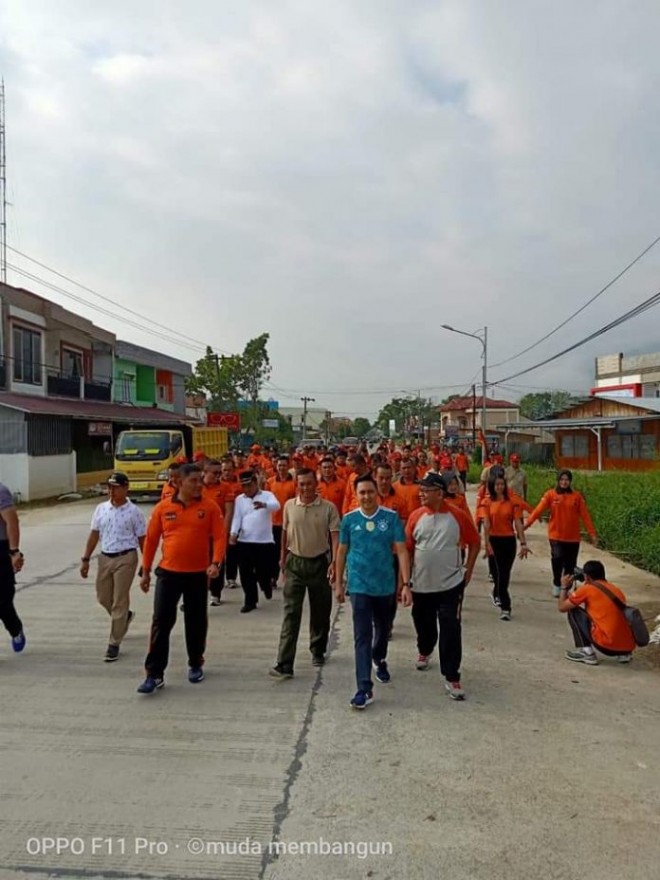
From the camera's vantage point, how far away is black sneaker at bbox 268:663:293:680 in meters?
5.31

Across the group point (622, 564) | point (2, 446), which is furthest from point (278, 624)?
point (2, 446)

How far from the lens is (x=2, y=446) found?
21156 millimetres

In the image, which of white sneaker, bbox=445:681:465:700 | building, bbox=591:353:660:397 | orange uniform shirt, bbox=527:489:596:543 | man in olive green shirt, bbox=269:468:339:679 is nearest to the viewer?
white sneaker, bbox=445:681:465:700

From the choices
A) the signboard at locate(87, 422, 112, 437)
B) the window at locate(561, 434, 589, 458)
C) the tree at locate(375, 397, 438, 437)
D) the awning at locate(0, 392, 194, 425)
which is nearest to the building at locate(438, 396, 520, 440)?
the tree at locate(375, 397, 438, 437)

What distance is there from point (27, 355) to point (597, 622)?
80.8 ft

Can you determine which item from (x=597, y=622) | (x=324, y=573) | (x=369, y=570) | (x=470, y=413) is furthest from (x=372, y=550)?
(x=470, y=413)

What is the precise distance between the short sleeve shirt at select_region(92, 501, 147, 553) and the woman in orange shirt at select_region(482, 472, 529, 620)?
3653 millimetres

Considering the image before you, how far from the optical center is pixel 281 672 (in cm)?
532

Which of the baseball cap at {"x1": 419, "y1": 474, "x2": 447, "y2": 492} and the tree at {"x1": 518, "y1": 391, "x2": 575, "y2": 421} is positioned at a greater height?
the tree at {"x1": 518, "y1": 391, "x2": 575, "y2": 421}

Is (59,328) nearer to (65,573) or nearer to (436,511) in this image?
(65,573)

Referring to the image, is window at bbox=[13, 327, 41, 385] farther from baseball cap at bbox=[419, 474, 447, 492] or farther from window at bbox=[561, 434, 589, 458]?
window at bbox=[561, 434, 589, 458]

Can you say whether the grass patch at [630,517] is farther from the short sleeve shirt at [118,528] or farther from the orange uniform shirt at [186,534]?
the short sleeve shirt at [118,528]

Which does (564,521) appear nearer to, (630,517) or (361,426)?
(630,517)

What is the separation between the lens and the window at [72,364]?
1177 inches
